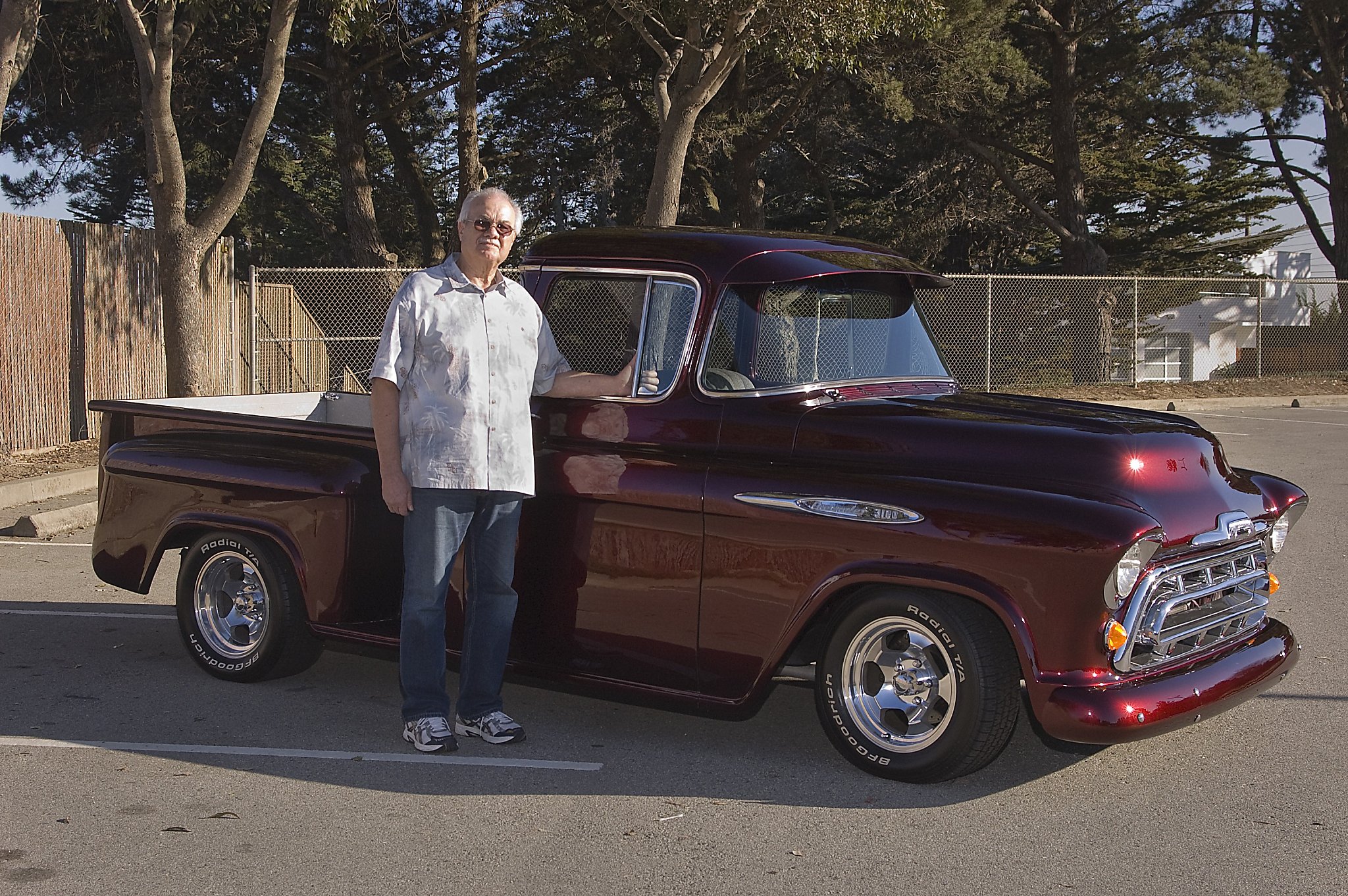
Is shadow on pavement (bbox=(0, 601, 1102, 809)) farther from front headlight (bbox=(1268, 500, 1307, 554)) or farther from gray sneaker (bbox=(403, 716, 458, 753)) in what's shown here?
front headlight (bbox=(1268, 500, 1307, 554))

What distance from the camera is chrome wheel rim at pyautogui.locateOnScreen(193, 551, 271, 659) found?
6.18 m

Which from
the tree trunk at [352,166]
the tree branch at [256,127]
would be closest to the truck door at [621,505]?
the tree branch at [256,127]

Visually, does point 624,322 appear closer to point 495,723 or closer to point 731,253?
point 731,253

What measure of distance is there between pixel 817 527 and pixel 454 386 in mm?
1418

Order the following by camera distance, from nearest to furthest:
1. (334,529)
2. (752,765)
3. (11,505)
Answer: (752,765), (334,529), (11,505)

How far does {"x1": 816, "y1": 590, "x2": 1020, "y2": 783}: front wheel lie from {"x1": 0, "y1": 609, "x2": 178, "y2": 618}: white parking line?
14.3ft

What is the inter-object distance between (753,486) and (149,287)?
14.0m

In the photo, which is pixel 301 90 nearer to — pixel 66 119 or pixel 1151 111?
pixel 66 119

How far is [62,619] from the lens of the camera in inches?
297

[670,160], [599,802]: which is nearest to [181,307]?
[670,160]

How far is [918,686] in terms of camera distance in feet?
15.6

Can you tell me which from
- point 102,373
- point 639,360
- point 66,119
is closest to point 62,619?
point 639,360

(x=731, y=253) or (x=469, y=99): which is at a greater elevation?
(x=469, y=99)

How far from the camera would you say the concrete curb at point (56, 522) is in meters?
10.4
